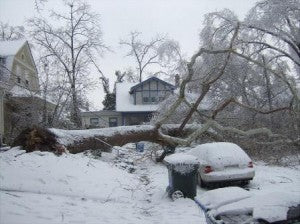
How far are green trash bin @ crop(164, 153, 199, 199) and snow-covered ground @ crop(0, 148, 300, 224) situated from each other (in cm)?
28

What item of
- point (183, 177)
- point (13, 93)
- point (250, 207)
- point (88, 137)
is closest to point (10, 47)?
point (13, 93)

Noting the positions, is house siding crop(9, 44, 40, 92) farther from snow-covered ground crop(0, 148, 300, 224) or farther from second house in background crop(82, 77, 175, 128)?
snow-covered ground crop(0, 148, 300, 224)

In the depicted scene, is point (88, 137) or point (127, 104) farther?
point (127, 104)

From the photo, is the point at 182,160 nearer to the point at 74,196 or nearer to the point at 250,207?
the point at 74,196

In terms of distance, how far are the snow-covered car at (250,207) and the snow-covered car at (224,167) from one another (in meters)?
5.18

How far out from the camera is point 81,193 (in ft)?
25.9

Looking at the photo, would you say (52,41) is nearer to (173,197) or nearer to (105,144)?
(105,144)

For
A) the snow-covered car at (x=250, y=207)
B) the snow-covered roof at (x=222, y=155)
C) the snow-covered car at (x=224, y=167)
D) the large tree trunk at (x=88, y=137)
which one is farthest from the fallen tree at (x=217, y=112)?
→ the snow-covered car at (x=250, y=207)

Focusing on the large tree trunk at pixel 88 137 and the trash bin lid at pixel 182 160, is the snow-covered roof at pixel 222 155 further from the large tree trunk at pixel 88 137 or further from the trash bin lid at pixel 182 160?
the large tree trunk at pixel 88 137

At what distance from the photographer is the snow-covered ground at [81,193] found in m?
5.87

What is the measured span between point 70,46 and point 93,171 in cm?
2673

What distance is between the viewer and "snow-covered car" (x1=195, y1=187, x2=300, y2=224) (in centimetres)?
392

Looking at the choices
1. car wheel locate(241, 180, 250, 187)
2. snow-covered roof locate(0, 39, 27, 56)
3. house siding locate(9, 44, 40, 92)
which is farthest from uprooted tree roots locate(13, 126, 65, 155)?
snow-covered roof locate(0, 39, 27, 56)

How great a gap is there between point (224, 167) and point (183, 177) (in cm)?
170
